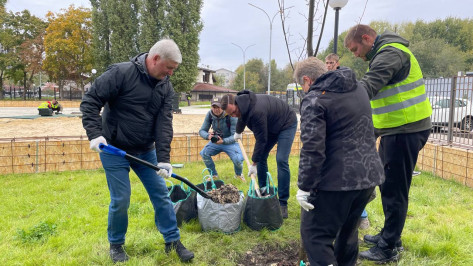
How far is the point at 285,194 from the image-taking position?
150 inches

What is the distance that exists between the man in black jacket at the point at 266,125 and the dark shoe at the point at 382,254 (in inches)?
45.2

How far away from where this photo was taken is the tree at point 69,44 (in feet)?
99.9

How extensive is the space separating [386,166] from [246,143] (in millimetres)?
4466

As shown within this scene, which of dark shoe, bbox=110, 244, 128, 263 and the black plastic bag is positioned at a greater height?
the black plastic bag

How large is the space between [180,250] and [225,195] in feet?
2.83

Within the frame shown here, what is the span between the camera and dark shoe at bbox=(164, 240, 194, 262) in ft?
8.90

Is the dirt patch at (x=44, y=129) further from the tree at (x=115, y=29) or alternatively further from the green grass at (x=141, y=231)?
the tree at (x=115, y=29)

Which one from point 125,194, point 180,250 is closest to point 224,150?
point 180,250

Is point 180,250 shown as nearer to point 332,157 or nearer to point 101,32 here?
point 332,157

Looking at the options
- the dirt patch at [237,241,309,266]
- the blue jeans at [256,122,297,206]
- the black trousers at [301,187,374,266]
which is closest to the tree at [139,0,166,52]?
the blue jeans at [256,122,297,206]

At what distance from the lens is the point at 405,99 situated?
8.23 feet

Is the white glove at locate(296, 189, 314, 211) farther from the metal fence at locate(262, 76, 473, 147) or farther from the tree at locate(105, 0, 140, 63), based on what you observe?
the tree at locate(105, 0, 140, 63)

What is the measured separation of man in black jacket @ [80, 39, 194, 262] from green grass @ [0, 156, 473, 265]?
0.98 ft

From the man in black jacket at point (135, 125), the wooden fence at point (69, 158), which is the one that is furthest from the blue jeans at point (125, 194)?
the wooden fence at point (69, 158)
